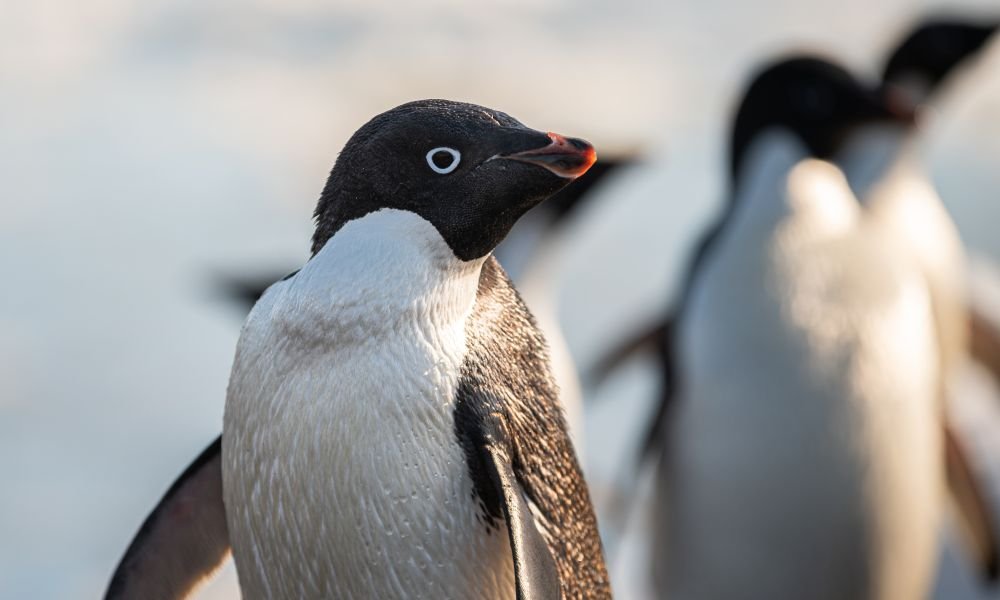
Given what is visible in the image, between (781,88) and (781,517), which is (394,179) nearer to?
(781,517)

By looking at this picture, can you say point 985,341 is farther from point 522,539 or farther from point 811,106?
point 522,539

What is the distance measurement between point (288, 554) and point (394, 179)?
407mm

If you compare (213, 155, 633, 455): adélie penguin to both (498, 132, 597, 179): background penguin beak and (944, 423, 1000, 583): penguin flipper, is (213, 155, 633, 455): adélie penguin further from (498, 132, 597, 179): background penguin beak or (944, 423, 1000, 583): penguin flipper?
(498, 132, 597, 179): background penguin beak

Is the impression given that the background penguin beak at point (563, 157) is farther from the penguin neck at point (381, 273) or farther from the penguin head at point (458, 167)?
the penguin neck at point (381, 273)

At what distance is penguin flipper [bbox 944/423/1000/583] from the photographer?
4.01 meters

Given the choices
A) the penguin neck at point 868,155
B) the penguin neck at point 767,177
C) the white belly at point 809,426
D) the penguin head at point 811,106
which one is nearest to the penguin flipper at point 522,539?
the white belly at point 809,426

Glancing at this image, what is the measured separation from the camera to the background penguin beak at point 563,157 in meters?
1.22

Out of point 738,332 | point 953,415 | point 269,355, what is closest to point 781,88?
point 738,332

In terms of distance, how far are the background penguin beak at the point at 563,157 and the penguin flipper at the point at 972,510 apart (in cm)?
305

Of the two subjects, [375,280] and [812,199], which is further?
[812,199]

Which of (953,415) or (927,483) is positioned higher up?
(953,415)

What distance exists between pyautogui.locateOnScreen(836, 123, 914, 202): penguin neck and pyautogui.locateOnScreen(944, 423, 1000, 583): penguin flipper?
35.5 inches

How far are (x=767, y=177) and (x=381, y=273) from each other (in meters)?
2.08

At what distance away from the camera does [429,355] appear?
128 cm
